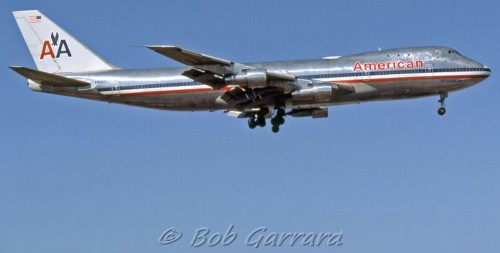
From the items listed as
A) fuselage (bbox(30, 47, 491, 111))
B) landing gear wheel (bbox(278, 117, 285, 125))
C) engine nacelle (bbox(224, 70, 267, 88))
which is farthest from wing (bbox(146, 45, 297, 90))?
landing gear wheel (bbox(278, 117, 285, 125))

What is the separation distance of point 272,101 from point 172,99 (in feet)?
23.1

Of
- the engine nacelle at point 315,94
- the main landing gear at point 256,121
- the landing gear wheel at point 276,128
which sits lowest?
the landing gear wheel at point 276,128

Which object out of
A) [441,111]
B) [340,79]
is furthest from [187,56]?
[441,111]

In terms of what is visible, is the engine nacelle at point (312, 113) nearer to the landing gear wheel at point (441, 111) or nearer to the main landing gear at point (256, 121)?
the main landing gear at point (256, 121)

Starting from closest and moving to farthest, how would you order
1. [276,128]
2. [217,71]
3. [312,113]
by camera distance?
1. [217,71]
2. [276,128]
3. [312,113]

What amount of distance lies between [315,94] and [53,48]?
2119 cm

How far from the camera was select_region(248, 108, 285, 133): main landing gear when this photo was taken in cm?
6266

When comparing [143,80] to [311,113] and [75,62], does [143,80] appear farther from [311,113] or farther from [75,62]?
[311,113]

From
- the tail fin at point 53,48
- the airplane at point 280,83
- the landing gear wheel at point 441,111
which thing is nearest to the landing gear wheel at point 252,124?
the airplane at point 280,83

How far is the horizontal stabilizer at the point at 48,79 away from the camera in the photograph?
2331 inches

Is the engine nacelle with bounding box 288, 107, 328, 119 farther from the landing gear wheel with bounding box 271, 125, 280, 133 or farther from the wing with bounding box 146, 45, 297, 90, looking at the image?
the wing with bounding box 146, 45, 297, 90

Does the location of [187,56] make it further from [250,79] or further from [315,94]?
[315,94]

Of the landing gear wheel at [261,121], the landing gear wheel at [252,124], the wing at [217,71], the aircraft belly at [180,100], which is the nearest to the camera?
the wing at [217,71]

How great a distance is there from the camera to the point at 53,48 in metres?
66.9
